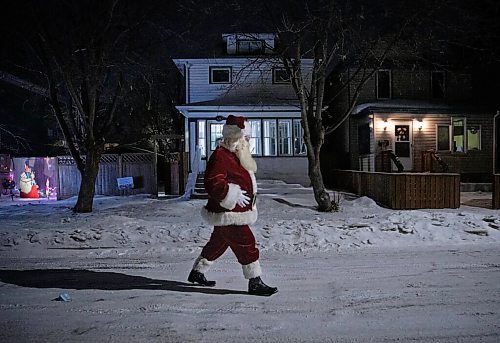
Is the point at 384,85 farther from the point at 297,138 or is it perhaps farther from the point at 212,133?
the point at 212,133

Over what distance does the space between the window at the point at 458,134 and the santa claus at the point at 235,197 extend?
20.5 metres

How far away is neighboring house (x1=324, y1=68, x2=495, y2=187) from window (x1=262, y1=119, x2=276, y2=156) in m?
4.73

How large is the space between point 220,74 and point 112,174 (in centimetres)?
736

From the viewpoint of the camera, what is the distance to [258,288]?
5.73 meters

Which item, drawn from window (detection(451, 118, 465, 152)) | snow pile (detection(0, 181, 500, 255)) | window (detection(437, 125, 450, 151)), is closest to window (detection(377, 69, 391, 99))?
window (detection(437, 125, 450, 151))

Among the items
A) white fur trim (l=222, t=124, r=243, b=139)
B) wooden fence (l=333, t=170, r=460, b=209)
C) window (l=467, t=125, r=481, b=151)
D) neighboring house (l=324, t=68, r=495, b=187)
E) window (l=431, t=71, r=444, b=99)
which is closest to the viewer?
white fur trim (l=222, t=124, r=243, b=139)

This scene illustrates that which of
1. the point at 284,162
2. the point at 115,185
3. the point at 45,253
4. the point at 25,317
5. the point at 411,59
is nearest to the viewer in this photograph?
the point at 25,317

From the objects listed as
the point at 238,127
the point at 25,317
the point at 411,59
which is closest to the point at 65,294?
the point at 25,317

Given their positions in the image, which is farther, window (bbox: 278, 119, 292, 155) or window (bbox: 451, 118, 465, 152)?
window (bbox: 451, 118, 465, 152)

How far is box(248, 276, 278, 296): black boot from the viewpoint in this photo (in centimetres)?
573

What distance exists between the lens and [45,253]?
28.6 feet

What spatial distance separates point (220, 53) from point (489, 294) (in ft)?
65.6

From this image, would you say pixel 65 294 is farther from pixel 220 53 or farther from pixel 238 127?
pixel 220 53

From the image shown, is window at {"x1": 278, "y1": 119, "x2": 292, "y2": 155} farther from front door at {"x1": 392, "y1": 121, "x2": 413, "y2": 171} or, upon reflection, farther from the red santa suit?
the red santa suit
